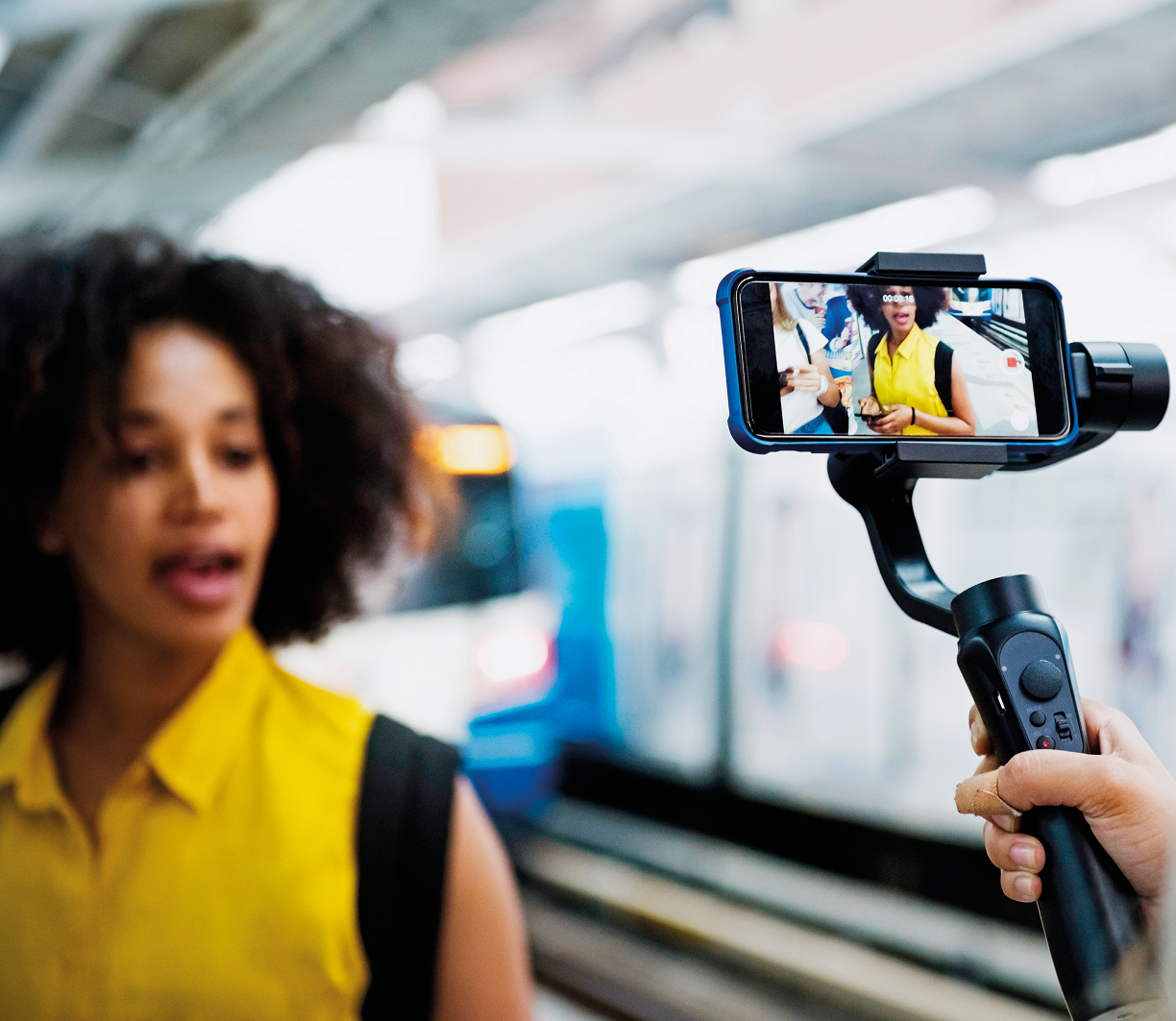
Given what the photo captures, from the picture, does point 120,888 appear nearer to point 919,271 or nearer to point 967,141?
point 919,271

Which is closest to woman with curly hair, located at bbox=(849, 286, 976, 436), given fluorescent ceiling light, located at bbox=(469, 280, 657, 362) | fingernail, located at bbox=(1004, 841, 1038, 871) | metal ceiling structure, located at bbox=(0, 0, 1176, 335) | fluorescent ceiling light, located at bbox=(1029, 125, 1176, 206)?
fingernail, located at bbox=(1004, 841, 1038, 871)

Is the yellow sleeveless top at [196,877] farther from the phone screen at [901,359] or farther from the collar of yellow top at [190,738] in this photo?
the phone screen at [901,359]

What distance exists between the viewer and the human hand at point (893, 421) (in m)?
0.65

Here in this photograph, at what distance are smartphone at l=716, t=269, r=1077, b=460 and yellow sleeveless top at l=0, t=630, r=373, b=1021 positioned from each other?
0.70 metres

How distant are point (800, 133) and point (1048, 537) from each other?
2202 millimetres

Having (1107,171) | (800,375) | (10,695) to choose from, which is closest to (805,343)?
(800,375)

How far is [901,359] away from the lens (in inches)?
25.7

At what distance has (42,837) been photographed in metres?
1.09

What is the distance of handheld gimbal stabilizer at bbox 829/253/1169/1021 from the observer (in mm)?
573

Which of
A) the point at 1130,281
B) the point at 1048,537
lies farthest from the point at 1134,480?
the point at 1130,281

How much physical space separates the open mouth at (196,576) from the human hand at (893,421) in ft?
2.46

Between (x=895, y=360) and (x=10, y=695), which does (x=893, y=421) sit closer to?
(x=895, y=360)

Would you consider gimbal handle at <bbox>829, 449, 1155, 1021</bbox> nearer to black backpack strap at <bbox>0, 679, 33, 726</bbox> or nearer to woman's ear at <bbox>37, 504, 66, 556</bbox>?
woman's ear at <bbox>37, 504, 66, 556</bbox>

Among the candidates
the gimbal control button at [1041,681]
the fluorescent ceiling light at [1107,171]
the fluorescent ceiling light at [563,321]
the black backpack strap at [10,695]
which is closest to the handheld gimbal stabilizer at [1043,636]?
the gimbal control button at [1041,681]
